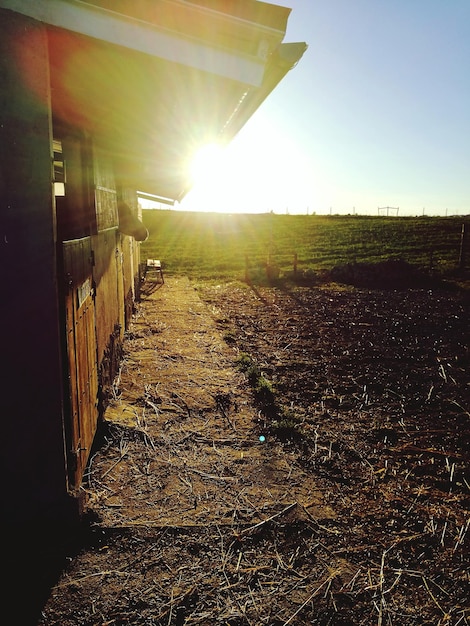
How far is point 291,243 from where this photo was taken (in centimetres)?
3147

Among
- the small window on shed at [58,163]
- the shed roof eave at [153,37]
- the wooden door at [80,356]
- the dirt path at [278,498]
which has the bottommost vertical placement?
the dirt path at [278,498]

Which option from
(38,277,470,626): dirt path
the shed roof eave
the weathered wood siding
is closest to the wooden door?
the weathered wood siding

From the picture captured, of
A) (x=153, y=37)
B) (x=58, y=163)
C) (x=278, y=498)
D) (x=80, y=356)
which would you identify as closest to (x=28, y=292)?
(x=80, y=356)

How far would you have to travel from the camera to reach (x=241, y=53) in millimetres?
2629

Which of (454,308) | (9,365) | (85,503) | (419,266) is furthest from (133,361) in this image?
(419,266)

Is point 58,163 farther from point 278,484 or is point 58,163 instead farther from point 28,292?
point 278,484

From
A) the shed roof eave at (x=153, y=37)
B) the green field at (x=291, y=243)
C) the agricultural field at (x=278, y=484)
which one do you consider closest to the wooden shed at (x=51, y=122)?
the shed roof eave at (x=153, y=37)

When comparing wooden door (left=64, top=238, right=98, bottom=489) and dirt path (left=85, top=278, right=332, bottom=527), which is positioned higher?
wooden door (left=64, top=238, right=98, bottom=489)

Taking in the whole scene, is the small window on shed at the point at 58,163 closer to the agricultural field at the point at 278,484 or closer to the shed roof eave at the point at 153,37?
the shed roof eave at the point at 153,37

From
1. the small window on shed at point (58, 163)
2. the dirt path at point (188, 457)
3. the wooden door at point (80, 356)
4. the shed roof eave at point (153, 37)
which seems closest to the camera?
the shed roof eave at point (153, 37)

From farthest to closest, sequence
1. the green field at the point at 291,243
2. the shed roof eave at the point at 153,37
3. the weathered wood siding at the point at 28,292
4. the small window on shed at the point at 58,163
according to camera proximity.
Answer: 1. the green field at the point at 291,243
2. the small window on shed at the point at 58,163
3. the weathered wood siding at the point at 28,292
4. the shed roof eave at the point at 153,37

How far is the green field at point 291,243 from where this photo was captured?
22109 millimetres

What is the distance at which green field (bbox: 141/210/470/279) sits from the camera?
2211cm

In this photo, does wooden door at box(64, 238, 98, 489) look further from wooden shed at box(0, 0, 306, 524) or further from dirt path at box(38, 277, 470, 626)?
dirt path at box(38, 277, 470, 626)
